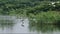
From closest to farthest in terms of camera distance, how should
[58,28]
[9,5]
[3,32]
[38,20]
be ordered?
[3,32], [58,28], [38,20], [9,5]

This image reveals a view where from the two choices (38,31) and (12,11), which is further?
(12,11)

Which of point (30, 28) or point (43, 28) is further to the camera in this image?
point (43, 28)

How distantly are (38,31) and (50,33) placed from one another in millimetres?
761

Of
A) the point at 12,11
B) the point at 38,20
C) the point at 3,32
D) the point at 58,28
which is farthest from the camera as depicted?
the point at 12,11

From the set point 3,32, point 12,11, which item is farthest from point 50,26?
point 12,11

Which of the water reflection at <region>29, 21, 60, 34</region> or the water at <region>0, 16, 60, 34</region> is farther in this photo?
the water reflection at <region>29, 21, 60, 34</region>

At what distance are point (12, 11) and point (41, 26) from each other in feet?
19.2

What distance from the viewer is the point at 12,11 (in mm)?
18906

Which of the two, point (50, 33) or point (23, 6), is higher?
point (23, 6)

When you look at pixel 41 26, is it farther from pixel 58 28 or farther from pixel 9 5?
pixel 9 5

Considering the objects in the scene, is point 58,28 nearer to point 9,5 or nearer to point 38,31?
point 38,31

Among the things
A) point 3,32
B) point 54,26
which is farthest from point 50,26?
point 3,32

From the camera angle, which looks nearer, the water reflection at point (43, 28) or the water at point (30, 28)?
the water at point (30, 28)

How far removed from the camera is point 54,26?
530 inches
